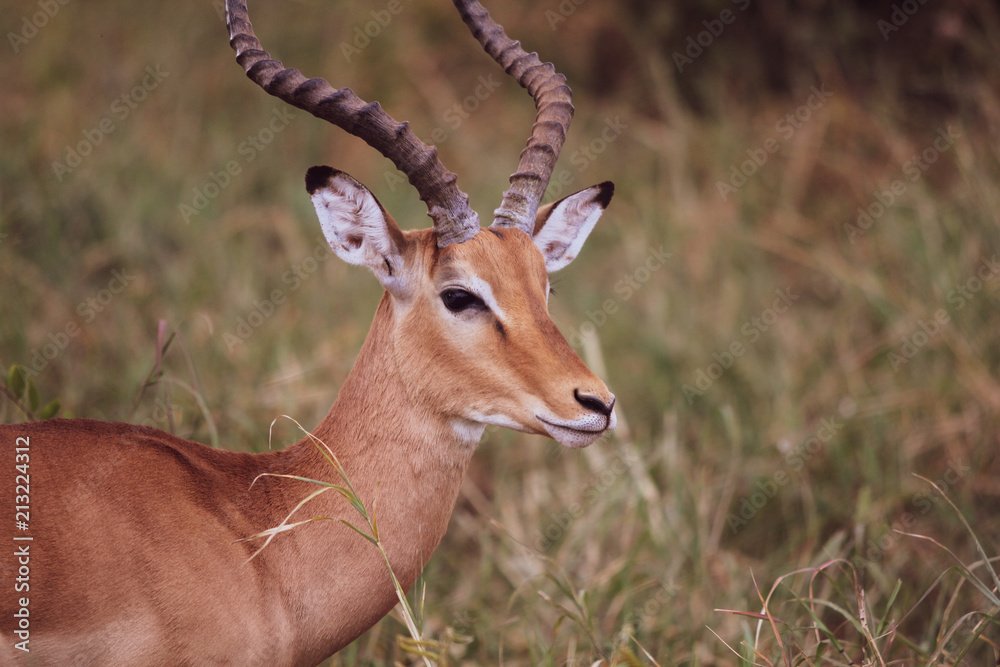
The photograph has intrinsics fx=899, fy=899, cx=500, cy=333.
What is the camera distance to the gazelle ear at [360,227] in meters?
3.51

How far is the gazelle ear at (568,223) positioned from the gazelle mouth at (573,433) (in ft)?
3.58

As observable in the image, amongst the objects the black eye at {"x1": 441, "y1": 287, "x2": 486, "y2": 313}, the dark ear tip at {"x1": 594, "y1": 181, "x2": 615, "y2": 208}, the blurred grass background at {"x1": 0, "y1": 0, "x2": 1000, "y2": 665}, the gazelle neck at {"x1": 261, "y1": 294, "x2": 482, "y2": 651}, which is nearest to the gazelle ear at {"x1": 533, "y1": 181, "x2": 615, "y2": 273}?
the dark ear tip at {"x1": 594, "y1": 181, "x2": 615, "y2": 208}

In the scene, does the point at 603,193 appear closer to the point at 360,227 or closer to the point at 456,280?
the point at 456,280

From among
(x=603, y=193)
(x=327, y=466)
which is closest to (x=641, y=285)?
(x=603, y=193)

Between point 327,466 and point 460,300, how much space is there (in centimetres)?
84

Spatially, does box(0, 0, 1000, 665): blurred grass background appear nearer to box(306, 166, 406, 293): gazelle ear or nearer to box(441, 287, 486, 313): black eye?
box(306, 166, 406, 293): gazelle ear

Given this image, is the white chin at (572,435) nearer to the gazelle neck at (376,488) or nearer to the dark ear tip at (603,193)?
the gazelle neck at (376,488)

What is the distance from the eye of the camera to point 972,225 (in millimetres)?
7277

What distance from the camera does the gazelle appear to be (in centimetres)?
292

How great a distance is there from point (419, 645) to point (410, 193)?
707 centimetres

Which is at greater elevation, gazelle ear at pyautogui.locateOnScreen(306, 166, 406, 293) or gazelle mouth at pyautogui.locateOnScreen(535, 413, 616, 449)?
gazelle ear at pyautogui.locateOnScreen(306, 166, 406, 293)

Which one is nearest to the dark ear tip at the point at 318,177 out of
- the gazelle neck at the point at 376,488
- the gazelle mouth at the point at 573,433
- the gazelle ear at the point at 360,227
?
the gazelle ear at the point at 360,227

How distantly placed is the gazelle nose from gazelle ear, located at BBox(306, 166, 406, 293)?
910mm

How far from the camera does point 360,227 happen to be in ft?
11.8
